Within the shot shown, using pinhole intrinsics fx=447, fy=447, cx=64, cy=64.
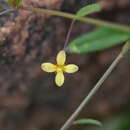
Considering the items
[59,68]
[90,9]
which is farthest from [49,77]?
[90,9]

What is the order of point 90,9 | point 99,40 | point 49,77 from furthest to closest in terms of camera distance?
1. point 49,77
2. point 90,9
3. point 99,40

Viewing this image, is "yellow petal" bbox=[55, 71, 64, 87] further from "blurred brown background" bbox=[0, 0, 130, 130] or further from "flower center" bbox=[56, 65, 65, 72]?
"blurred brown background" bbox=[0, 0, 130, 130]

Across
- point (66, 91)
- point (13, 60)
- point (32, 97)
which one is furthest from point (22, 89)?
point (13, 60)

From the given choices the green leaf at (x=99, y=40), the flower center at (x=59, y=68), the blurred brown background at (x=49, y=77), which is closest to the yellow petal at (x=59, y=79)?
the flower center at (x=59, y=68)

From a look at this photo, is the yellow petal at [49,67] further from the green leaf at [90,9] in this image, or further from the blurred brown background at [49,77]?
the blurred brown background at [49,77]

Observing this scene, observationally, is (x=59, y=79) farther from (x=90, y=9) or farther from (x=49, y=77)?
(x=49, y=77)

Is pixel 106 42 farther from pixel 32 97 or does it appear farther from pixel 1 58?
pixel 32 97
